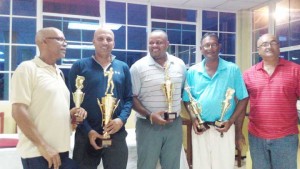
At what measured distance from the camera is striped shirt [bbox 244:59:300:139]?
2.11 m

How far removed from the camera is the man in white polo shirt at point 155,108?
218 cm

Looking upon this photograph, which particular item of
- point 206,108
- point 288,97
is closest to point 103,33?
point 206,108

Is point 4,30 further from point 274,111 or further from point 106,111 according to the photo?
point 274,111

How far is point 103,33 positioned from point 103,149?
0.77 m

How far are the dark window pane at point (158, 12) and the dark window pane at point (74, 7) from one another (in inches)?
46.8

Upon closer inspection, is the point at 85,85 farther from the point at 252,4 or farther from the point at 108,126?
the point at 252,4

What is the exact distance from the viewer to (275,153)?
6.97 ft

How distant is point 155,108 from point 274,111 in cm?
85

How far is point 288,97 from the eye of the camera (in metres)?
2.12

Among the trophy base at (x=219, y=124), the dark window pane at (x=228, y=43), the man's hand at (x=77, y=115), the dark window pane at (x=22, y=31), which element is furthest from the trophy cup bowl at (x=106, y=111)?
the dark window pane at (x=228, y=43)

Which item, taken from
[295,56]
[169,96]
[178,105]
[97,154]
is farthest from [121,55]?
[97,154]

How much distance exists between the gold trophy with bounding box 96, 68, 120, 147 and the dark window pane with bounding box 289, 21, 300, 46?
4.80 m

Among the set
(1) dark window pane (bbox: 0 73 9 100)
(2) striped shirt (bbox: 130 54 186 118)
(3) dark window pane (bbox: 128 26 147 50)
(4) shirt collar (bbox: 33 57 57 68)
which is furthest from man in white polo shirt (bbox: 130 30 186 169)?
(1) dark window pane (bbox: 0 73 9 100)

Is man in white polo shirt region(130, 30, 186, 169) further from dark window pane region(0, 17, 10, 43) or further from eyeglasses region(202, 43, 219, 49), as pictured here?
dark window pane region(0, 17, 10, 43)
